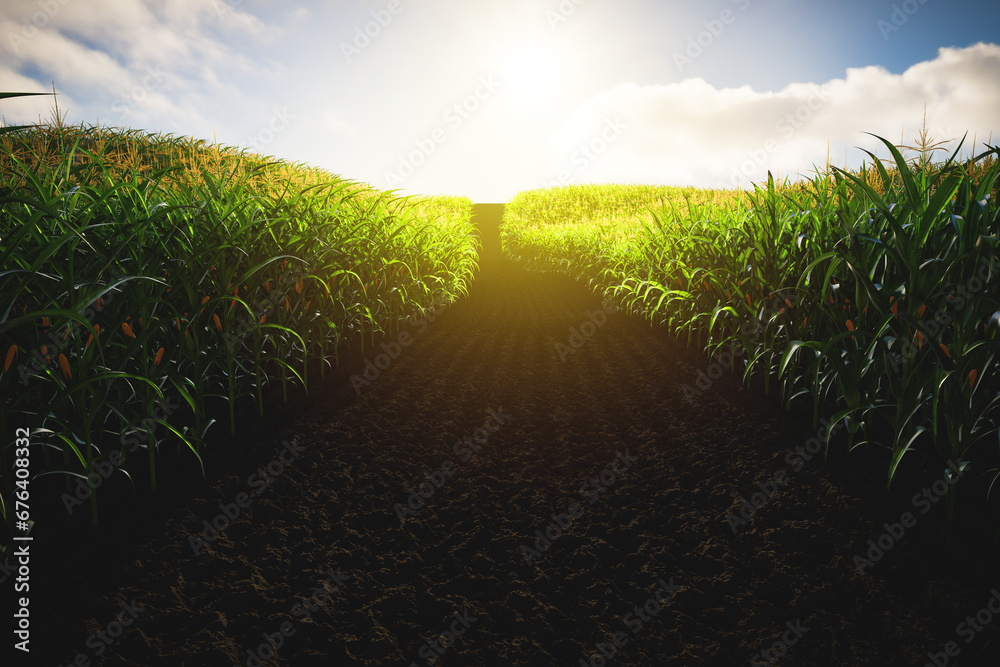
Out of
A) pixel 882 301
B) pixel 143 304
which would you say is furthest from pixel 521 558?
pixel 882 301

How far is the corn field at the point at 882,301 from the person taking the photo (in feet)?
4.63

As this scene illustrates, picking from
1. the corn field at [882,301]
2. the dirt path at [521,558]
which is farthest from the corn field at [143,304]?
the corn field at [882,301]

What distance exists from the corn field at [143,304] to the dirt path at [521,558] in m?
0.27

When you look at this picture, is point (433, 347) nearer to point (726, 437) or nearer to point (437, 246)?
point (437, 246)

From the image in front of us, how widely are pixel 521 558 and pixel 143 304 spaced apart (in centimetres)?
129

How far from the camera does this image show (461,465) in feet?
6.33

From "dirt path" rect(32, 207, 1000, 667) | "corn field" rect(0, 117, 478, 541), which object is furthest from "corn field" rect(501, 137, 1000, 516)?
"corn field" rect(0, 117, 478, 541)

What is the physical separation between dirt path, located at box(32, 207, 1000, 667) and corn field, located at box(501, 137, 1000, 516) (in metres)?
0.26

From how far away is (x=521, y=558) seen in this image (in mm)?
1411

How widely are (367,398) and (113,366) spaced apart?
1.09 m

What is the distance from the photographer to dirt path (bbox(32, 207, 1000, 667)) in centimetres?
112

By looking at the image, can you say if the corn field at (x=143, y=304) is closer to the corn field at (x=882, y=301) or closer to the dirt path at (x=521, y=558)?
the dirt path at (x=521, y=558)

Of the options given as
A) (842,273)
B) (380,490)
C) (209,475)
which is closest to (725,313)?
(842,273)

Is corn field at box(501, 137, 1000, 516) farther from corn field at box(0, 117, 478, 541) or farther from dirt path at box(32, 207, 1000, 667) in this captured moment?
corn field at box(0, 117, 478, 541)
